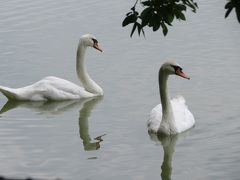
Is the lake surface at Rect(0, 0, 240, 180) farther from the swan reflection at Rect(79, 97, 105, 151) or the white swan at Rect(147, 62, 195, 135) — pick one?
the white swan at Rect(147, 62, 195, 135)

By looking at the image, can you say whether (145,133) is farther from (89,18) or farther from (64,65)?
(89,18)

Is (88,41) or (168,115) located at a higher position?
(88,41)

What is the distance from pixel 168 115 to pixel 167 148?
2.06 ft

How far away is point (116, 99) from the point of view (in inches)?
465

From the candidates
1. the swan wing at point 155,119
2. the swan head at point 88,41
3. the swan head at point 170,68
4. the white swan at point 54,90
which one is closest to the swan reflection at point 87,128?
the white swan at point 54,90

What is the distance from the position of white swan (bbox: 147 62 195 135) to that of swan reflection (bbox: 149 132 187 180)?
0.22ft

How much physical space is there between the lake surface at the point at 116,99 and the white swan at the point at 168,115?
0.13m

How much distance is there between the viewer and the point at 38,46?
14.8m

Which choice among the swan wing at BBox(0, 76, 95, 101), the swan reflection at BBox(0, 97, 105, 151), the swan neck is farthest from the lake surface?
the swan neck

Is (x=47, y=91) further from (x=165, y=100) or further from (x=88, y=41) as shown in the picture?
(x=165, y=100)

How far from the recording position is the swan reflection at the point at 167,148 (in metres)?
8.91

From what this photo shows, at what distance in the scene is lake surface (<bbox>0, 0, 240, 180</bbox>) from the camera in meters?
9.08

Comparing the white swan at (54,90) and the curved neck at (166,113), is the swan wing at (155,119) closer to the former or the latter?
the curved neck at (166,113)

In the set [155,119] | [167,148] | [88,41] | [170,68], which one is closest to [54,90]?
[88,41]
